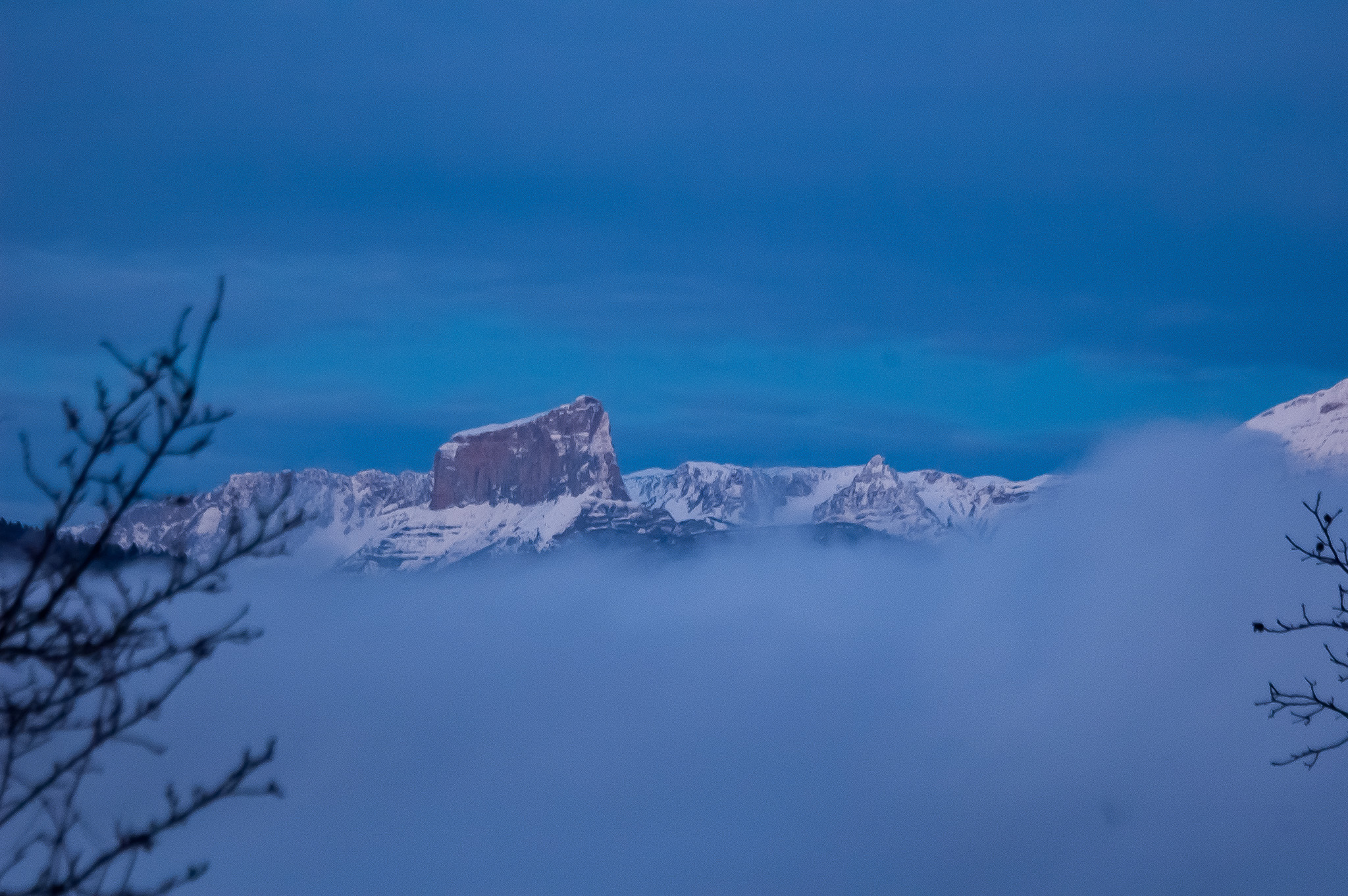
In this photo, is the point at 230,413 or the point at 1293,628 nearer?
the point at 230,413

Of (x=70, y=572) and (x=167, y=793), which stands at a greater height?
(x=70, y=572)

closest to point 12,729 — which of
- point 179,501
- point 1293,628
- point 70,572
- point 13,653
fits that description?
point 13,653

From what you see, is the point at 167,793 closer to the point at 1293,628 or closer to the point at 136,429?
the point at 136,429

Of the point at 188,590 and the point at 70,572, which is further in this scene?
the point at 188,590

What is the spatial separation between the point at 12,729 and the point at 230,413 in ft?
9.22

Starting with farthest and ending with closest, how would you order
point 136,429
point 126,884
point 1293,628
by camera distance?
point 1293,628 < point 126,884 < point 136,429

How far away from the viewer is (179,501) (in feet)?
36.8

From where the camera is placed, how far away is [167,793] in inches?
457

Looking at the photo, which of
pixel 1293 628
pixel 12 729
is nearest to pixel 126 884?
pixel 12 729

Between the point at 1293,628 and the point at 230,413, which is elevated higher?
the point at 230,413

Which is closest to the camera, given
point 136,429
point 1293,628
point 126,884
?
point 136,429

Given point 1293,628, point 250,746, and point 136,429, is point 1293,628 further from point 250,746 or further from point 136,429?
point 136,429

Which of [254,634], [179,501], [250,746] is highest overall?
[179,501]

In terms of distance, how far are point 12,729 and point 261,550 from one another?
2.19m
